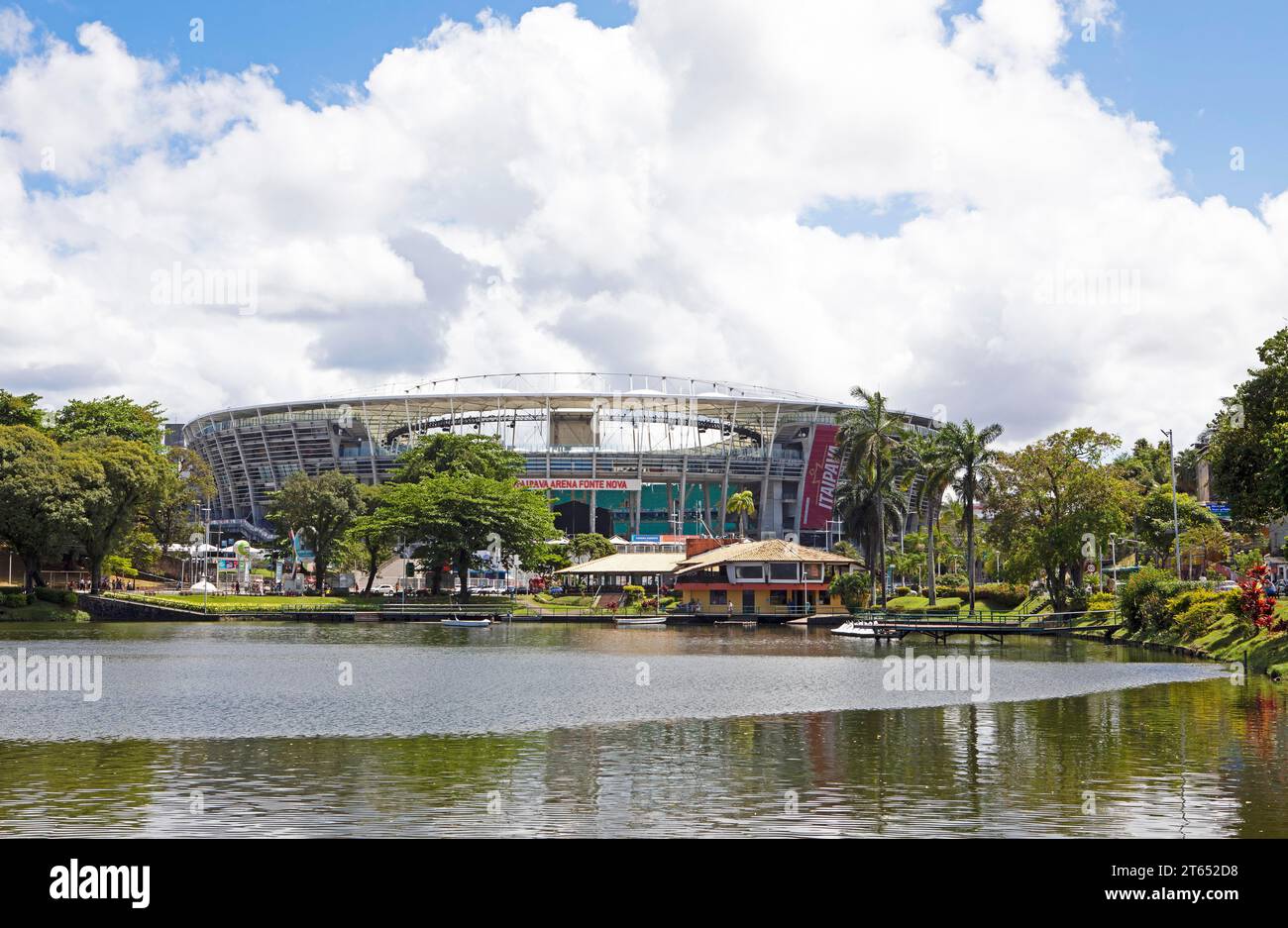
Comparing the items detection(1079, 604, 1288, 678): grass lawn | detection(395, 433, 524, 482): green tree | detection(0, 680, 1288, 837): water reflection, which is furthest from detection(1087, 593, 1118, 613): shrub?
detection(395, 433, 524, 482): green tree

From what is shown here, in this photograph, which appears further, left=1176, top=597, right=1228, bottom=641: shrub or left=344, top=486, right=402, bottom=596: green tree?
left=344, top=486, right=402, bottom=596: green tree

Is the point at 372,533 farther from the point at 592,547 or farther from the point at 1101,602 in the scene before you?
the point at 1101,602

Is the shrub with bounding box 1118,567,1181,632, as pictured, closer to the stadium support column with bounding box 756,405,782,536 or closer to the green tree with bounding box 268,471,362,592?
the green tree with bounding box 268,471,362,592

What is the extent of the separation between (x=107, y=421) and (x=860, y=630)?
2874 inches

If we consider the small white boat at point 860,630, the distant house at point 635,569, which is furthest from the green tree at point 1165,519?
the distant house at point 635,569

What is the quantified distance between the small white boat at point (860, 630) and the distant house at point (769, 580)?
1626 cm

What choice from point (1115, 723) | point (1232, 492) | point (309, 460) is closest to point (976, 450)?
Answer: point (1232, 492)

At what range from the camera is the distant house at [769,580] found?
100500mm

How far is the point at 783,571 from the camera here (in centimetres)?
10144

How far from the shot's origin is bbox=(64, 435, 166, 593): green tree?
3415 inches

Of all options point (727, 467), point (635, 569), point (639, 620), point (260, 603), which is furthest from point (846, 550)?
point (260, 603)

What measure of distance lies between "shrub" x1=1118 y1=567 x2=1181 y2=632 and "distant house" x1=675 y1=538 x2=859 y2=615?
102 feet

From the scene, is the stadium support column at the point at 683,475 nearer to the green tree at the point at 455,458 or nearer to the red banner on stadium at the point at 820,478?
the red banner on stadium at the point at 820,478

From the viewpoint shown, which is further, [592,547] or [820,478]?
[820,478]
